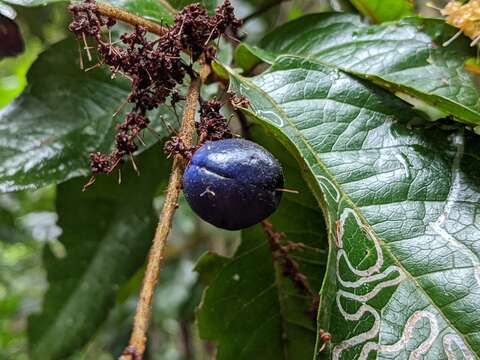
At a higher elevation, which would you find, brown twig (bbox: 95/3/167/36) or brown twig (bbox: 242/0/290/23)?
brown twig (bbox: 95/3/167/36)

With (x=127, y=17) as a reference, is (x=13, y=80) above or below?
below

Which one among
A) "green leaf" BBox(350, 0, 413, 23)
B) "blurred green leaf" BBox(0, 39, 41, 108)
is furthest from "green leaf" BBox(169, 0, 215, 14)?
"blurred green leaf" BBox(0, 39, 41, 108)

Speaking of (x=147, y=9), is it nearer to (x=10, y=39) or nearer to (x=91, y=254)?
(x=10, y=39)

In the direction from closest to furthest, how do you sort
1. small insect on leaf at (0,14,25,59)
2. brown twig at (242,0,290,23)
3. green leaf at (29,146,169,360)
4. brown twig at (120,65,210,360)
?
brown twig at (120,65,210,360) → small insect on leaf at (0,14,25,59) → green leaf at (29,146,169,360) → brown twig at (242,0,290,23)

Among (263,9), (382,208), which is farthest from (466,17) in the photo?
(263,9)

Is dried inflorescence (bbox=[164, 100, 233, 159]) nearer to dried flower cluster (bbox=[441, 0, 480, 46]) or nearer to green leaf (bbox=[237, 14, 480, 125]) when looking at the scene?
green leaf (bbox=[237, 14, 480, 125])

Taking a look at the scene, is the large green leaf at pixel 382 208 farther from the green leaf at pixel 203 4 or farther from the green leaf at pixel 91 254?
the green leaf at pixel 91 254
